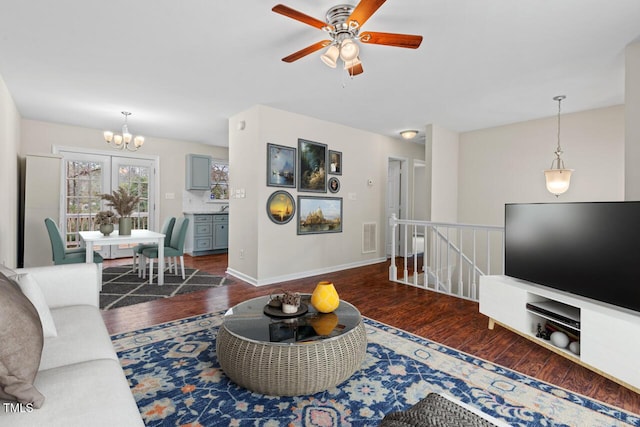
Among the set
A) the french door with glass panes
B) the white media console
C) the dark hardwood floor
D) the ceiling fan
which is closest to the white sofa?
the dark hardwood floor

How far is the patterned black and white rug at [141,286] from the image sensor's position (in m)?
3.52

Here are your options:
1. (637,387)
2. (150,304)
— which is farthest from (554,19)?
(150,304)

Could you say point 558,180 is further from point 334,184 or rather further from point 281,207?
point 281,207

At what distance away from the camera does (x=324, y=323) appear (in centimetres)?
192

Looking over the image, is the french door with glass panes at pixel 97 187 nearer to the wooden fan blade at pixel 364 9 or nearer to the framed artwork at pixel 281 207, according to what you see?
the framed artwork at pixel 281 207

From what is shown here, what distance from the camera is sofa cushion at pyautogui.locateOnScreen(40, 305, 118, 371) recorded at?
1.33 meters

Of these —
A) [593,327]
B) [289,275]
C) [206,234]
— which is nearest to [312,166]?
[289,275]

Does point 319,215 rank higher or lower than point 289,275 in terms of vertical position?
higher

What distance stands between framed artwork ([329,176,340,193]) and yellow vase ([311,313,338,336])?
3.26 meters

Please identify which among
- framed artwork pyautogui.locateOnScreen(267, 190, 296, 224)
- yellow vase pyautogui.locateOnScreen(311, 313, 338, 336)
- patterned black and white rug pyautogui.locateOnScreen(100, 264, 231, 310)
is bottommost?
patterned black and white rug pyautogui.locateOnScreen(100, 264, 231, 310)

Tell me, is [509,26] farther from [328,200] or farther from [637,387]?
[328,200]

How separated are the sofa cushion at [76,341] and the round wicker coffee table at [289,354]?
23.0 inches

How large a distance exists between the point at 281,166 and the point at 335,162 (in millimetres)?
1106

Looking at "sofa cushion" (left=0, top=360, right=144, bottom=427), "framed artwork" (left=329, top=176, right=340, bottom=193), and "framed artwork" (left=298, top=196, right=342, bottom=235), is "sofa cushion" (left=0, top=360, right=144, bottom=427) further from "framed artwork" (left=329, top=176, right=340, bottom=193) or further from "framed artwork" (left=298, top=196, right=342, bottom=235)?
"framed artwork" (left=329, top=176, right=340, bottom=193)
